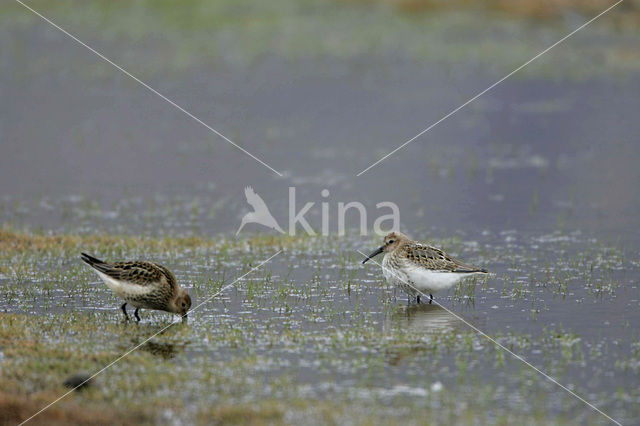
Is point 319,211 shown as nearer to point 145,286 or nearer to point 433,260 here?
point 433,260

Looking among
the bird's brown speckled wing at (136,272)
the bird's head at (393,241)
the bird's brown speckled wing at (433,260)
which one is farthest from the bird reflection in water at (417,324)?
Answer: the bird's brown speckled wing at (136,272)

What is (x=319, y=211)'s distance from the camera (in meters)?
22.6

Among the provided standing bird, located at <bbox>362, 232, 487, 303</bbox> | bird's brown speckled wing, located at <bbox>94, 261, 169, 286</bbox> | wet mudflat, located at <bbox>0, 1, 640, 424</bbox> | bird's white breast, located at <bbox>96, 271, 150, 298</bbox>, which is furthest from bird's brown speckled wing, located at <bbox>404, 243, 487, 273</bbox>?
bird's white breast, located at <bbox>96, 271, 150, 298</bbox>

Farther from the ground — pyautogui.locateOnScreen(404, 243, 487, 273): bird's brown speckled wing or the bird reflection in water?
pyautogui.locateOnScreen(404, 243, 487, 273): bird's brown speckled wing

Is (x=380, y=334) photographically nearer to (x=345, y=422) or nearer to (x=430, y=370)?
(x=430, y=370)

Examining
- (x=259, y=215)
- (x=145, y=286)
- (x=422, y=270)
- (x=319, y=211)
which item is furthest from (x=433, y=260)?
(x=259, y=215)

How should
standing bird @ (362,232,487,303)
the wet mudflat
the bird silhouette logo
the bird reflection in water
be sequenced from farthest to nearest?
the bird silhouette logo < standing bird @ (362,232,487,303) < the bird reflection in water < the wet mudflat

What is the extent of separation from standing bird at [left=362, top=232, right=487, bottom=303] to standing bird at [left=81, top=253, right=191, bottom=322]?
10.5ft

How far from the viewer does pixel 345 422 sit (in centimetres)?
1032

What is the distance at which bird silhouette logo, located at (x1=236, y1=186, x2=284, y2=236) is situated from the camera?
70.3 ft

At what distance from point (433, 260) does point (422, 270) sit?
10.2 inches

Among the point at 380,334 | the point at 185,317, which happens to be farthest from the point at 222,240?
the point at 380,334

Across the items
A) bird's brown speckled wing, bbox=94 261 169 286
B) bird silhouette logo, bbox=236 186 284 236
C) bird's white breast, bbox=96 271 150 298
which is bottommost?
bird's white breast, bbox=96 271 150 298

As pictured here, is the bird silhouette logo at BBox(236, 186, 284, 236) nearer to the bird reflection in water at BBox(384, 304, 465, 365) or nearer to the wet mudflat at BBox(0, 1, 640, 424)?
the wet mudflat at BBox(0, 1, 640, 424)
